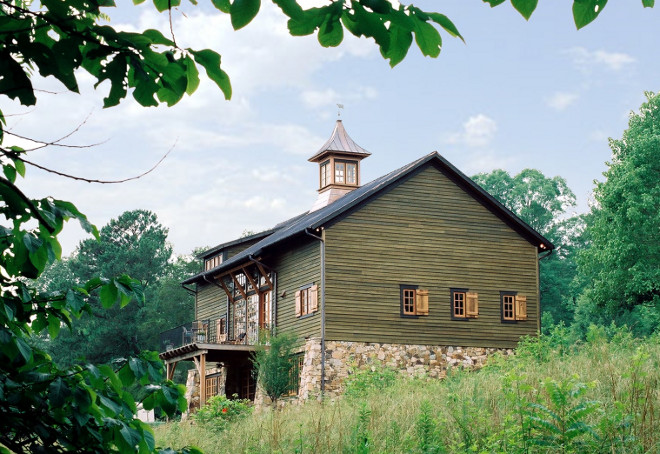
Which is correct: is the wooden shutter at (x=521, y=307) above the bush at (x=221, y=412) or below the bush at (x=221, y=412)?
above

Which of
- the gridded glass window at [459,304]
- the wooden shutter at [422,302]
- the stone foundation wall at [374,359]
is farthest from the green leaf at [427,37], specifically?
the gridded glass window at [459,304]

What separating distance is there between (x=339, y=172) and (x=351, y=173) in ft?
2.05

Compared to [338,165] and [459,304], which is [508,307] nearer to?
[459,304]

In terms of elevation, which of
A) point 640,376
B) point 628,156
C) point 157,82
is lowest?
point 640,376

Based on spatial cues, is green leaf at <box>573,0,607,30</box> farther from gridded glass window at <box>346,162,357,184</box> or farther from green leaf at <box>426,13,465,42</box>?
gridded glass window at <box>346,162,357,184</box>

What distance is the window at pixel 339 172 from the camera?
34.5m

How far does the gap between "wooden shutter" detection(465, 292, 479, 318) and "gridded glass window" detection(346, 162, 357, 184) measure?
8872 mm

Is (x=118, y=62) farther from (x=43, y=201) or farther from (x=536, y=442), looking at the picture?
(x=536, y=442)

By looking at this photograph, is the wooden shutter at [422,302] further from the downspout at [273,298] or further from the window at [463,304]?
the downspout at [273,298]

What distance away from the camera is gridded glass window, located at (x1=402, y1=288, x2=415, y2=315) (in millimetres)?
26834

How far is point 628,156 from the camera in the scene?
3303 cm

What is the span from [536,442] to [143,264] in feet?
157

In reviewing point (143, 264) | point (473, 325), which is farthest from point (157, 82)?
point (143, 264)

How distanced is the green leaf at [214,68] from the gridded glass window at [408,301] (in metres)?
24.3
